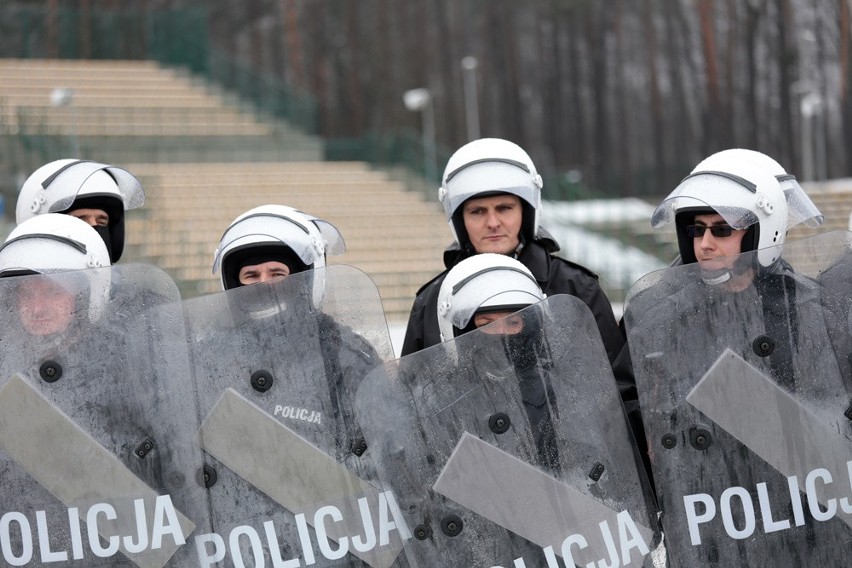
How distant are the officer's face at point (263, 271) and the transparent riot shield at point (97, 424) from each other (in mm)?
627

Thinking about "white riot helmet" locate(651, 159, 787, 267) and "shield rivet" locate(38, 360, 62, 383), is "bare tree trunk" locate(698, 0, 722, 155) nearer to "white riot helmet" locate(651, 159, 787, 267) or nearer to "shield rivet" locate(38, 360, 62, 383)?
"white riot helmet" locate(651, 159, 787, 267)

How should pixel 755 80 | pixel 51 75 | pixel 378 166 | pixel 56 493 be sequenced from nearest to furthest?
pixel 56 493, pixel 378 166, pixel 51 75, pixel 755 80

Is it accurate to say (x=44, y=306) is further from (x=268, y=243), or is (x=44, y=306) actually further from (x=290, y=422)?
(x=268, y=243)

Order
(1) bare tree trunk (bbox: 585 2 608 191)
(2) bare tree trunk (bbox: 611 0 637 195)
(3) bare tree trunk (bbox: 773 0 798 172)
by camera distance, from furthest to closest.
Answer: (1) bare tree trunk (bbox: 585 2 608 191), (2) bare tree trunk (bbox: 611 0 637 195), (3) bare tree trunk (bbox: 773 0 798 172)

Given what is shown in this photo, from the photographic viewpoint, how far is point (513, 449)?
3.49 m

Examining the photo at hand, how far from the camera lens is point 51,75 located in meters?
26.4

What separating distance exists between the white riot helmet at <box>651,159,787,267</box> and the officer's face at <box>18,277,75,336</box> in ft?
5.54

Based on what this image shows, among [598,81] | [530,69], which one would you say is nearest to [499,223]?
[598,81]

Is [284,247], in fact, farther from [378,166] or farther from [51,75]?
[51,75]

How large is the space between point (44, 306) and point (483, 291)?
3.75ft

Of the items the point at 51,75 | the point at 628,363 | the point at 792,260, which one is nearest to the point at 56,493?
the point at 628,363

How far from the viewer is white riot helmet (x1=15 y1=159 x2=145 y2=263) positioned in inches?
197

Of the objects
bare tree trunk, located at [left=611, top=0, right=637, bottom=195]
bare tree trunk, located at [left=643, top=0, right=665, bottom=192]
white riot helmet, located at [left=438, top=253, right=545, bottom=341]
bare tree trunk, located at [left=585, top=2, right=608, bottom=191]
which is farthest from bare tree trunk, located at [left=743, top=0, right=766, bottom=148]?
white riot helmet, located at [left=438, top=253, right=545, bottom=341]

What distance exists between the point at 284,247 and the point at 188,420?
2.67ft
